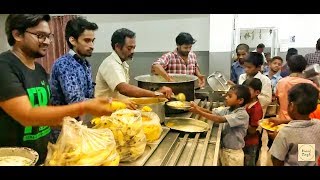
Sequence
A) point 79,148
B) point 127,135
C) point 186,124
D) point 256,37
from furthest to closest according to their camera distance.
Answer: point 256,37, point 186,124, point 127,135, point 79,148

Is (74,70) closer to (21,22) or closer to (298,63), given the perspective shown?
(21,22)

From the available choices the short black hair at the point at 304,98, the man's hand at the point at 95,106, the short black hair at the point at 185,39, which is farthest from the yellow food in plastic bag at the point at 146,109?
the short black hair at the point at 185,39

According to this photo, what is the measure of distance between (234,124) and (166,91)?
547mm

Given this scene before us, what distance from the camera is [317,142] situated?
1.51 meters

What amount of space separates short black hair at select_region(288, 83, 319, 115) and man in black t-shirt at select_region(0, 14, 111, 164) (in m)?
1.05

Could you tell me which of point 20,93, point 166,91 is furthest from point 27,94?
point 166,91

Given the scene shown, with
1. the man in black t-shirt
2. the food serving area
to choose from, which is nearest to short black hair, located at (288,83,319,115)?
the food serving area

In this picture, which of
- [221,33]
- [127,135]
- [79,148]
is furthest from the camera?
[221,33]

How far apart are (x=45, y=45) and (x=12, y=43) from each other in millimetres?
144

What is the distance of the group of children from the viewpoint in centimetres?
152

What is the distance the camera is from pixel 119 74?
204 centimetres

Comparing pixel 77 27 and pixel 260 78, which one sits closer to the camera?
pixel 77 27

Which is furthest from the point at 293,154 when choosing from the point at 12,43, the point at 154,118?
the point at 12,43
